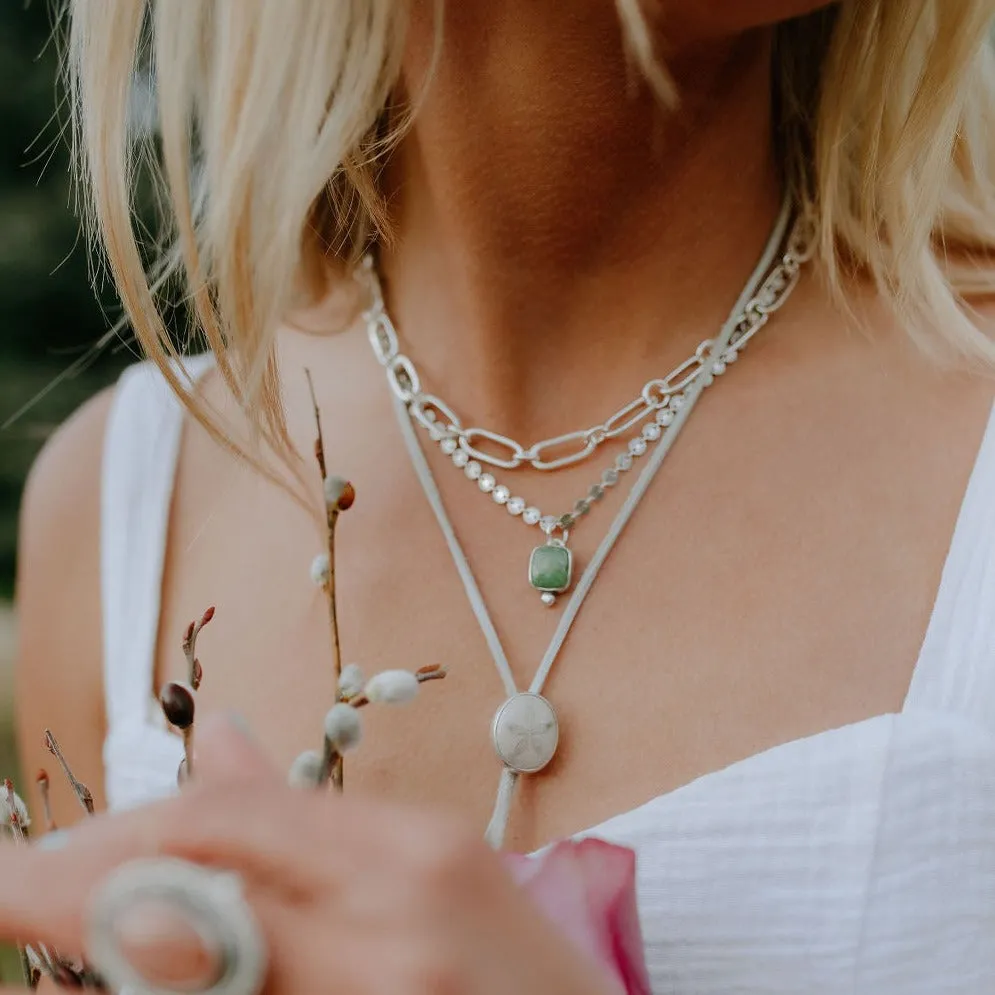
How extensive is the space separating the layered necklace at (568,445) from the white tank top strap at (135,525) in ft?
0.97

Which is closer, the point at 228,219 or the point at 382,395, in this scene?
the point at 228,219

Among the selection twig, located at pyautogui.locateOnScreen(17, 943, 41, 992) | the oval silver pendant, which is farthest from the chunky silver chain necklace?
twig, located at pyautogui.locateOnScreen(17, 943, 41, 992)

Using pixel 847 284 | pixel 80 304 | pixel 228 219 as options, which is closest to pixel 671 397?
pixel 847 284

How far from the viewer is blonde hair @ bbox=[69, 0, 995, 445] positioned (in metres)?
1.00

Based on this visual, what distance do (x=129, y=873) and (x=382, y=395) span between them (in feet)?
2.81

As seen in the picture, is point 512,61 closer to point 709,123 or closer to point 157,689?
point 709,123

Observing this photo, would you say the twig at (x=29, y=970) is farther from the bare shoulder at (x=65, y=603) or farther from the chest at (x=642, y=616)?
the bare shoulder at (x=65, y=603)

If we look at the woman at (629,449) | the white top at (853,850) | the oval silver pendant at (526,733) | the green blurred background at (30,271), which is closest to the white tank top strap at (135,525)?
the woman at (629,449)

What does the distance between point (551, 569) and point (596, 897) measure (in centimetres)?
43

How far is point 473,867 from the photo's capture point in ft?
1.68

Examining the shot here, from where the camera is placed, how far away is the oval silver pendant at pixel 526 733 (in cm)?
95

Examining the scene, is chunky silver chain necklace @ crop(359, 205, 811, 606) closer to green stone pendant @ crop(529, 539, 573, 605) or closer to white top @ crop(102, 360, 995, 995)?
green stone pendant @ crop(529, 539, 573, 605)

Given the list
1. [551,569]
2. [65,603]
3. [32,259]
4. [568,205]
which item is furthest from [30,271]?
[551,569]

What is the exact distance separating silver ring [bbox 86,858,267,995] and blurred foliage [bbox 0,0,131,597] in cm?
486
